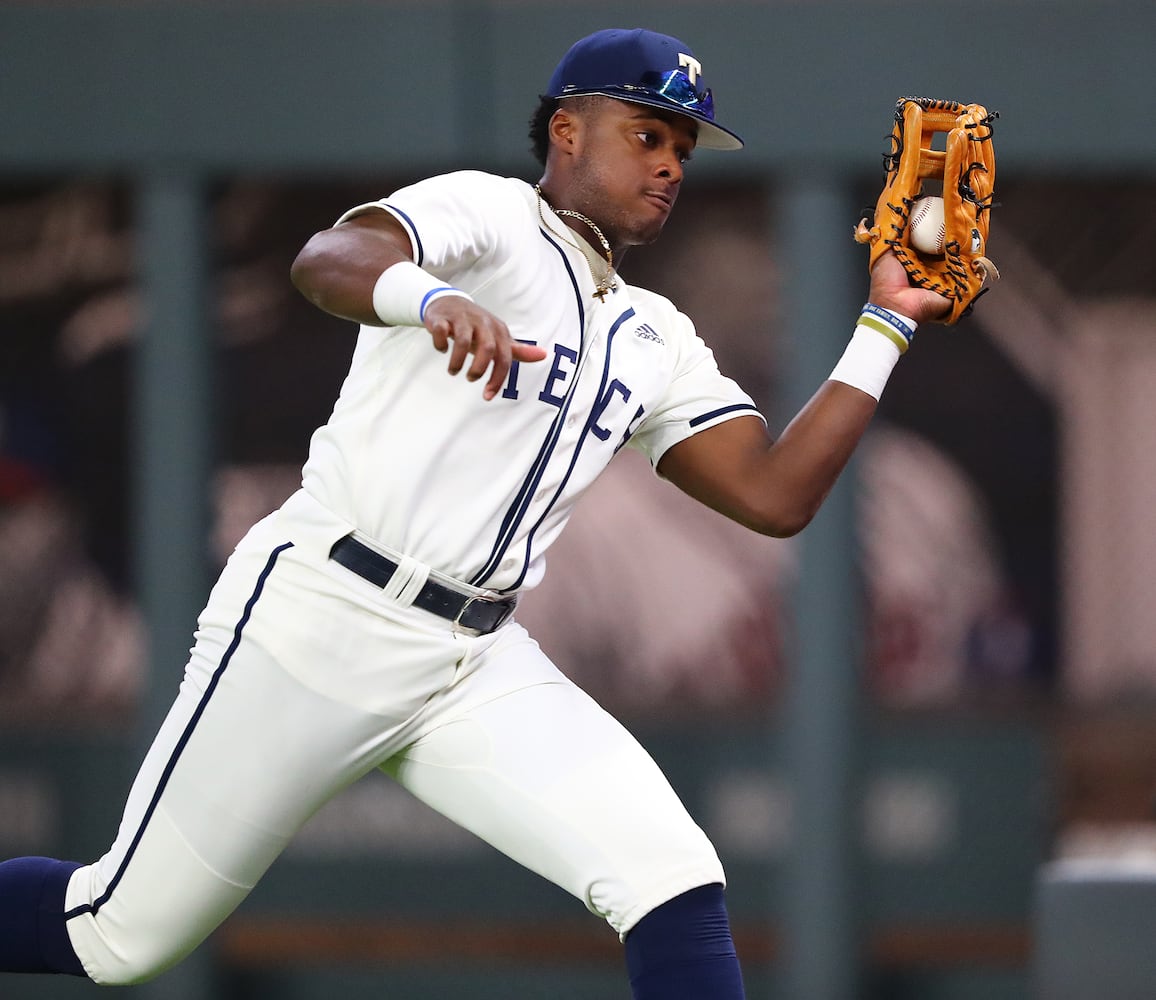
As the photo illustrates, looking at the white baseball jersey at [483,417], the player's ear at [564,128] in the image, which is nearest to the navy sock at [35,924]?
the white baseball jersey at [483,417]

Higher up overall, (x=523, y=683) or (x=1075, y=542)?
(x=523, y=683)

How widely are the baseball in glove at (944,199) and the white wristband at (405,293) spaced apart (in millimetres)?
880

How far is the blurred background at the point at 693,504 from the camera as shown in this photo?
5.41 meters

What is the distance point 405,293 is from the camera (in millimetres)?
2422

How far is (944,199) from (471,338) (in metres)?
1.04

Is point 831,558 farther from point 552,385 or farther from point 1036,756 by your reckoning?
point 552,385

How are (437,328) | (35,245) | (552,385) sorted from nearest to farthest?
(437,328)
(552,385)
(35,245)

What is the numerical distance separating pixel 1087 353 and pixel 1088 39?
4.65ft

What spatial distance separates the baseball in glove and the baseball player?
0.20 metres

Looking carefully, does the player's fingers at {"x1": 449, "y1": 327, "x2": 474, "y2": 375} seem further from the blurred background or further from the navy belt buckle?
the blurred background

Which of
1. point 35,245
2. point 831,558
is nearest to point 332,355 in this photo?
point 35,245

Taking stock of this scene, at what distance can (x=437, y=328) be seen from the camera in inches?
90.7

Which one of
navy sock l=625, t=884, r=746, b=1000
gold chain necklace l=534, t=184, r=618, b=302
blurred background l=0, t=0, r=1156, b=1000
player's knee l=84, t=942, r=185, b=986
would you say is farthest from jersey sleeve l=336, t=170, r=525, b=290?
blurred background l=0, t=0, r=1156, b=1000

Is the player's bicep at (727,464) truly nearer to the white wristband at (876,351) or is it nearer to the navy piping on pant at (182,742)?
the white wristband at (876,351)
